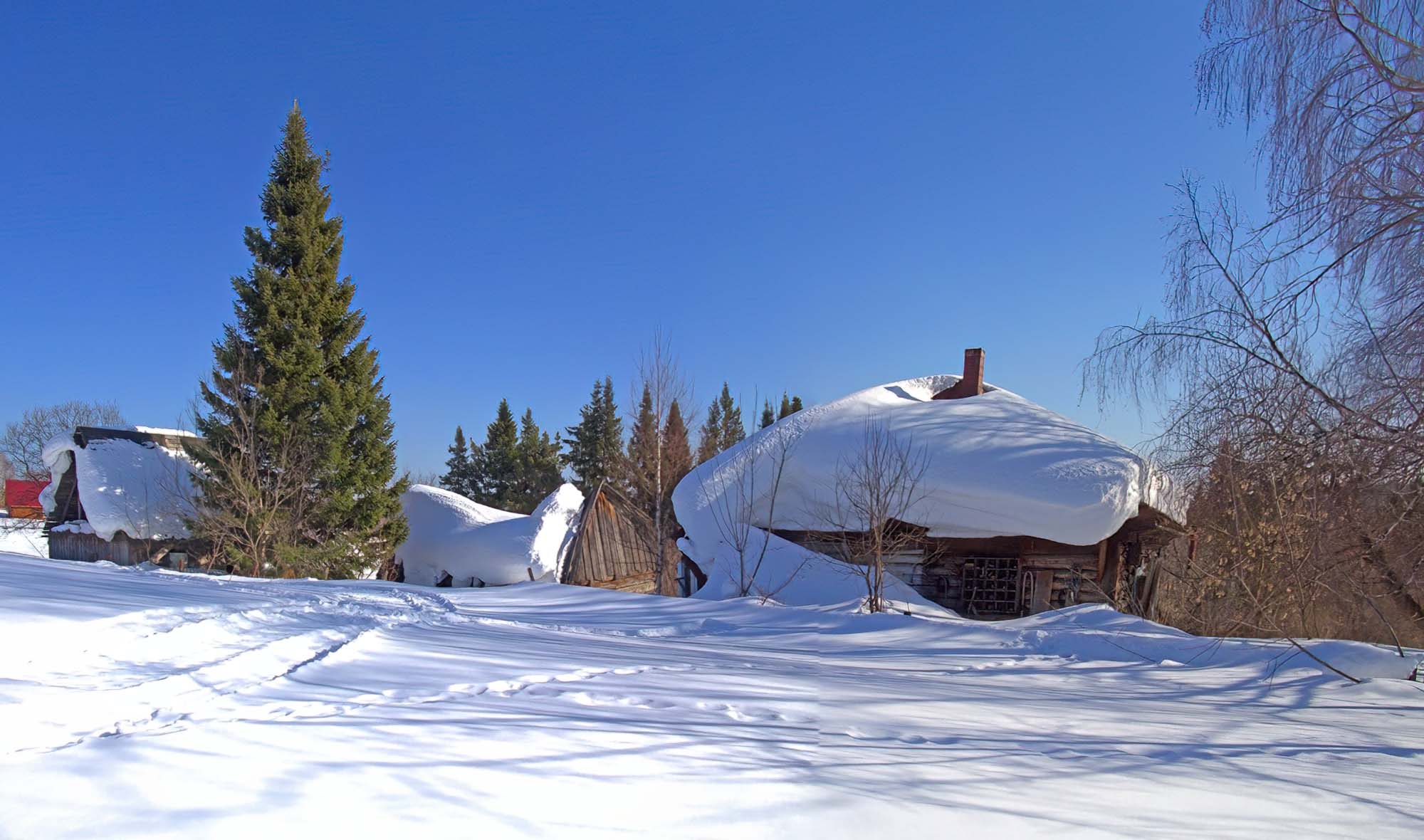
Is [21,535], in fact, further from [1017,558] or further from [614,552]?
[1017,558]

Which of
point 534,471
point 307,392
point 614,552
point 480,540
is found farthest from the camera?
point 534,471

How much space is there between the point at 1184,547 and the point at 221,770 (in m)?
15.9

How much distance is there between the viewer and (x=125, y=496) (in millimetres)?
21016

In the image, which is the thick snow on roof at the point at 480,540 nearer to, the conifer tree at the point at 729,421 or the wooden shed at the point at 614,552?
the wooden shed at the point at 614,552

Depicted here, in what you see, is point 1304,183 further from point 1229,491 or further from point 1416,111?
point 1229,491

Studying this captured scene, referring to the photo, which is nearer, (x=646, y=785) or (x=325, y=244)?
(x=646, y=785)

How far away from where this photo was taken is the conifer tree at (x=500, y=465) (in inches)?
1571

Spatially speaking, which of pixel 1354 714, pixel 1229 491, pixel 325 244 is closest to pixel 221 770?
pixel 1354 714

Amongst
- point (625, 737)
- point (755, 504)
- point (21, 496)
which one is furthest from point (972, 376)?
point (21, 496)

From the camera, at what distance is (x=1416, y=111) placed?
4688mm

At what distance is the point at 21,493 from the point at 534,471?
25015 mm

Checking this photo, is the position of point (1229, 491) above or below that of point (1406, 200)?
below

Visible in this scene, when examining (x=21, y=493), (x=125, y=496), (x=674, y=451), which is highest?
(x=674, y=451)

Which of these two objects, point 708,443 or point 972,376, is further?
point 708,443
